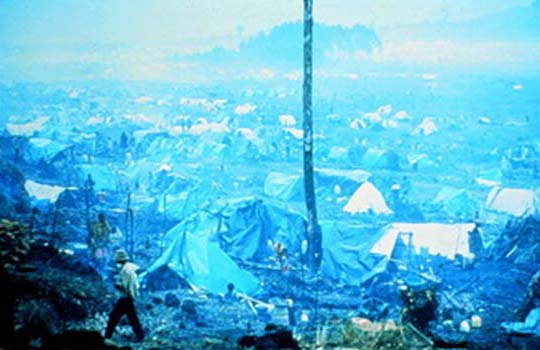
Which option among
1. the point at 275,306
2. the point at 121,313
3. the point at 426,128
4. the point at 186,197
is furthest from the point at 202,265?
the point at 426,128

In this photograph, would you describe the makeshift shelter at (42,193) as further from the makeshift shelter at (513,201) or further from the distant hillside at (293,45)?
the makeshift shelter at (513,201)

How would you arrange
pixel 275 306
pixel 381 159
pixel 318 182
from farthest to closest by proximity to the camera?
pixel 381 159 → pixel 318 182 → pixel 275 306

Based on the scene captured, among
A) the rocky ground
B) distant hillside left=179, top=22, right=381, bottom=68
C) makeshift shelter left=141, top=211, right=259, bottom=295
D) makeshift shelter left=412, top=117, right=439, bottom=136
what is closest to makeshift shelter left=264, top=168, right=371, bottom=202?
makeshift shelter left=412, top=117, right=439, bottom=136

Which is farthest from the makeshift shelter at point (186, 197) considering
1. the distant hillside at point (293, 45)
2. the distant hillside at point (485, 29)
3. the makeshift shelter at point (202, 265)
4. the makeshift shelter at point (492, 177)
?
the makeshift shelter at point (492, 177)

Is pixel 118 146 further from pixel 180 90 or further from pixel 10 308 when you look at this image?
pixel 10 308

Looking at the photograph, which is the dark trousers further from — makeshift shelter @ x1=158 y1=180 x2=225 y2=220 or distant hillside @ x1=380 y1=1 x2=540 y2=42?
distant hillside @ x1=380 y1=1 x2=540 y2=42

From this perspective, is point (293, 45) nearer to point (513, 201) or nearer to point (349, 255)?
point (349, 255)

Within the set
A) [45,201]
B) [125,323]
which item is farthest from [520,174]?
[45,201]

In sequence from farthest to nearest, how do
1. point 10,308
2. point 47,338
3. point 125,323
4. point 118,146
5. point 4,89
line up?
point 118,146 → point 4,89 → point 125,323 → point 10,308 → point 47,338
